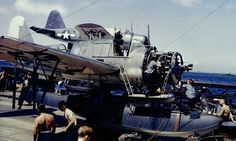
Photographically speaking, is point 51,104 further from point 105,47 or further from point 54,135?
point 54,135

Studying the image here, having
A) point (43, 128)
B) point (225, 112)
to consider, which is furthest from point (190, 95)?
point (43, 128)

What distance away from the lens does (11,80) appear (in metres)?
24.2

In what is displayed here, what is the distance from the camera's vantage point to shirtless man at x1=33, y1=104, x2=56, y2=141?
7.54m

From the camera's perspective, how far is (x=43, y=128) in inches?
314

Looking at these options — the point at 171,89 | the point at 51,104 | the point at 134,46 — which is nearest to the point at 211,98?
the point at 171,89

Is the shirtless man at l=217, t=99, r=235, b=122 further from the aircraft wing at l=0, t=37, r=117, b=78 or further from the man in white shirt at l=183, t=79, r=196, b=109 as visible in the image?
the aircraft wing at l=0, t=37, r=117, b=78

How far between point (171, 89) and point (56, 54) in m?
5.41

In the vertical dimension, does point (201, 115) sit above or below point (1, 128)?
above

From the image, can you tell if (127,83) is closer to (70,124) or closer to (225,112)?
(225,112)

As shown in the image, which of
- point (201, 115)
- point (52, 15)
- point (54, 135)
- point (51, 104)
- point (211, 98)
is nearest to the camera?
point (54, 135)

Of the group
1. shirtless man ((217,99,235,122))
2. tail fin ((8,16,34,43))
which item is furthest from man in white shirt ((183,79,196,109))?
tail fin ((8,16,34,43))

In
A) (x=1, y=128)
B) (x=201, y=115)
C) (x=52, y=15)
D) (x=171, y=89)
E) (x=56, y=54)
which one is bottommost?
(x=1, y=128)

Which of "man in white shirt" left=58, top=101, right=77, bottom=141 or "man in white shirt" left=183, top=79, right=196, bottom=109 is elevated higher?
"man in white shirt" left=183, top=79, right=196, bottom=109

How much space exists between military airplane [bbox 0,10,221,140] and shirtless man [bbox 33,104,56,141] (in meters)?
2.90
